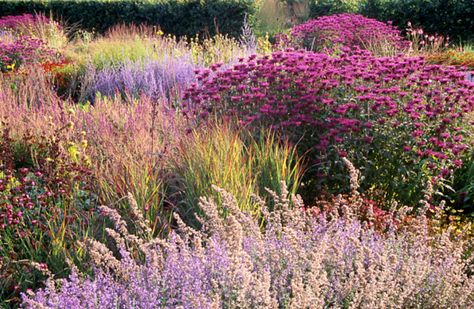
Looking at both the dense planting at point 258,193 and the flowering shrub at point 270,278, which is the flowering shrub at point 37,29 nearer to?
the dense planting at point 258,193

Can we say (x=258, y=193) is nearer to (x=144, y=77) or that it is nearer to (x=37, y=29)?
(x=144, y=77)

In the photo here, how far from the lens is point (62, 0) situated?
21188mm

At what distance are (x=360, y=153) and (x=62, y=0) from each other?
698 inches

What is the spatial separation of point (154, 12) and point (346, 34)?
28.5 ft

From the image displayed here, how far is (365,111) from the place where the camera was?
6031 millimetres

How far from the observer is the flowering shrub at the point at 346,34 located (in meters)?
12.5

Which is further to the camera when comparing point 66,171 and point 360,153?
point 360,153

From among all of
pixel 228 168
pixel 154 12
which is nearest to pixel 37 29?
pixel 154 12

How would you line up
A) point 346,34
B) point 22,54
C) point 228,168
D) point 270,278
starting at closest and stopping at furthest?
point 270,278
point 228,168
point 346,34
point 22,54

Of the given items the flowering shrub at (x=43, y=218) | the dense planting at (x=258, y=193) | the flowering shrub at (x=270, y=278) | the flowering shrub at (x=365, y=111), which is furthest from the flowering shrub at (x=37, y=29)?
the flowering shrub at (x=270, y=278)

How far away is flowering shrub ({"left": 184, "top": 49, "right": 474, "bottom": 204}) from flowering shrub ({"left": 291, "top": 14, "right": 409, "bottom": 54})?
19.1 feet

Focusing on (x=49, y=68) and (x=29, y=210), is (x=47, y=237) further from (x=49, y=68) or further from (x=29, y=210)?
(x=49, y=68)

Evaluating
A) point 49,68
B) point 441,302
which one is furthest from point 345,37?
point 441,302

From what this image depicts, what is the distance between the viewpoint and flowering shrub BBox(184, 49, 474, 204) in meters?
5.71
